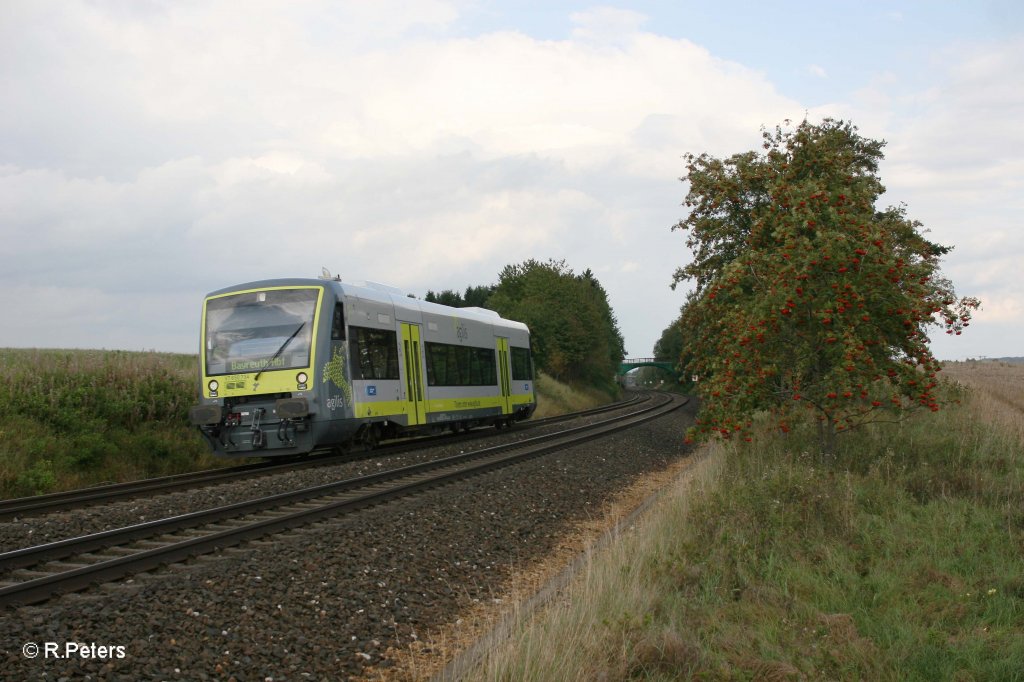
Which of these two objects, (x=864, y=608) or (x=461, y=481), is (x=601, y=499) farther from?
(x=864, y=608)

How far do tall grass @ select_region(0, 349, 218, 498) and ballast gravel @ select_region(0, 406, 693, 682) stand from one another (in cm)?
453

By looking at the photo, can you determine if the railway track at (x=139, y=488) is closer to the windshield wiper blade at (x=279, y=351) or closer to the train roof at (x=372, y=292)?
the windshield wiper blade at (x=279, y=351)

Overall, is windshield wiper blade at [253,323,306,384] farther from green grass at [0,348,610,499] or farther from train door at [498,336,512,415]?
train door at [498,336,512,415]

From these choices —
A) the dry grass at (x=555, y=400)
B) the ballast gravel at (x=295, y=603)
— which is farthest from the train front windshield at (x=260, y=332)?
the dry grass at (x=555, y=400)

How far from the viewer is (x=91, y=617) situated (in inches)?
217

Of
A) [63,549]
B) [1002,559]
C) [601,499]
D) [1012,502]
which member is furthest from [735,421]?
[63,549]

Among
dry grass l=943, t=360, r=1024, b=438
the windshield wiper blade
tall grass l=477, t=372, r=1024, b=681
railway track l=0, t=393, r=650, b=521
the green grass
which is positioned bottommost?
tall grass l=477, t=372, r=1024, b=681

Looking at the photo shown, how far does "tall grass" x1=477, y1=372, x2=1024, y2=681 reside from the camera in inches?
205

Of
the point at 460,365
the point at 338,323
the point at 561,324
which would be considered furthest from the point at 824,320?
the point at 561,324

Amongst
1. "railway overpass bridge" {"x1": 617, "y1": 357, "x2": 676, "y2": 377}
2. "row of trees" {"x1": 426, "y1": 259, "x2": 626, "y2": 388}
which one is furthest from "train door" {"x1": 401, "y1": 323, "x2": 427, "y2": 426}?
"railway overpass bridge" {"x1": 617, "y1": 357, "x2": 676, "y2": 377}

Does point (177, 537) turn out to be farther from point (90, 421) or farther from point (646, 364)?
point (646, 364)

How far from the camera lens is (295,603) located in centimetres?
641

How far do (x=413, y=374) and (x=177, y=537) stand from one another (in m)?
10.3

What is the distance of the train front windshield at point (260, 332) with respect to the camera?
15086 mm
